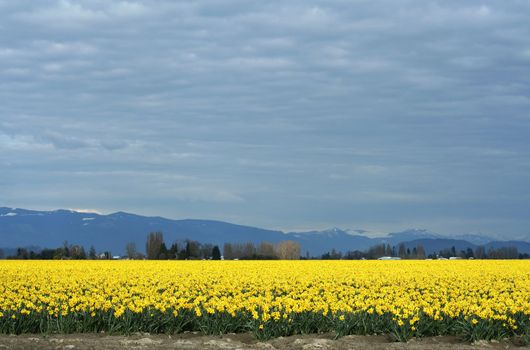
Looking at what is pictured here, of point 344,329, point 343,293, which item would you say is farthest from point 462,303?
point 343,293

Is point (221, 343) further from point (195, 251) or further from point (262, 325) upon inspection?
point (195, 251)

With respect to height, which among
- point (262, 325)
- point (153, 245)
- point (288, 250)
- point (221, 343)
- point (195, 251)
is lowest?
point (221, 343)

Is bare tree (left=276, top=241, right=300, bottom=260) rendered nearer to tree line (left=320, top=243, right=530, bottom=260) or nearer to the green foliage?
tree line (left=320, top=243, right=530, bottom=260)

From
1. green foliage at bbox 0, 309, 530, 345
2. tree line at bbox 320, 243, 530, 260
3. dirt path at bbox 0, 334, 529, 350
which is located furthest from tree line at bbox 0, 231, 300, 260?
dirt path at bbox 0, 334, 529, 350

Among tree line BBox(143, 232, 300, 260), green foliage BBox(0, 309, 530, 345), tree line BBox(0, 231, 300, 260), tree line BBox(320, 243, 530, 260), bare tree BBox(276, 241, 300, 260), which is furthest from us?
tree line BBox(320, 243, 530, 260)

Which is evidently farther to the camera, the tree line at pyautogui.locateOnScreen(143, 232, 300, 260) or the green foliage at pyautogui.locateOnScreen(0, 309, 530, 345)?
the tree line at pyautogui.locateOnScreen(143, 232, 300, 260)

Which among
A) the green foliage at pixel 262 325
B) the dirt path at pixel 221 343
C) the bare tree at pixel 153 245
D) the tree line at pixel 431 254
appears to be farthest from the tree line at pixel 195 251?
the dirt path at pixel 221 343

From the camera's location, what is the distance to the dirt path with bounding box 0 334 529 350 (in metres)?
21.0

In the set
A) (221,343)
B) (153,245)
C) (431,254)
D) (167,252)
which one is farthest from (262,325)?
(431,254)

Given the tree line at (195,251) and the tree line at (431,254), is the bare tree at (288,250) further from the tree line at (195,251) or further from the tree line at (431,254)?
the tree line at (431,254)

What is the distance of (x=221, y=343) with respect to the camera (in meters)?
22.1

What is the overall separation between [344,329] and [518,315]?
5.60 metres

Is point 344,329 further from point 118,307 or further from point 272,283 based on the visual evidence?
point 272,283

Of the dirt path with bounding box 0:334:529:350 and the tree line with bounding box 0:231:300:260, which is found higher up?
the tree line with bounding box 0:231:300:260
